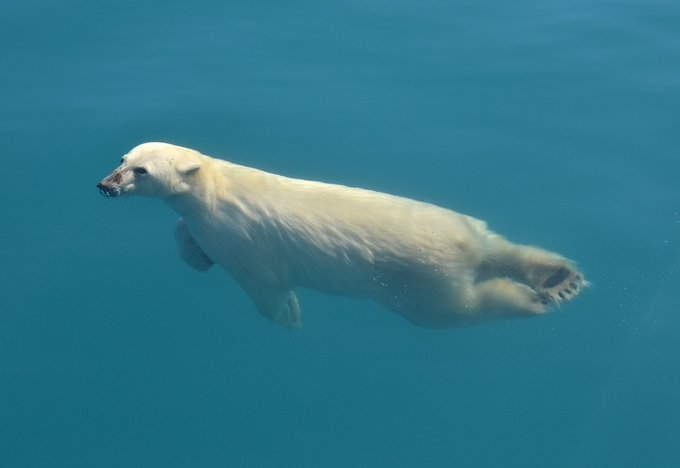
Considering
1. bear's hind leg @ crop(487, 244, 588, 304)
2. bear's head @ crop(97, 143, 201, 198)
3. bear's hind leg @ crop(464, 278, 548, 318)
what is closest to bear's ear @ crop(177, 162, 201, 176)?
bear's head @ crop(97, 143, 201, 198)

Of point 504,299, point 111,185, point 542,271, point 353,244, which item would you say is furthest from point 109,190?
point 542,271

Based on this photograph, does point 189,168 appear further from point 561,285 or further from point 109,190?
point 561,285

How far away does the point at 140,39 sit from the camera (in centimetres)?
1130

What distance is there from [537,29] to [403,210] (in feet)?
18.7

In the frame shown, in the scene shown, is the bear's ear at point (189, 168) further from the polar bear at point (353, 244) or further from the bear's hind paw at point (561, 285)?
the bear's hind paw at point (561, 285)

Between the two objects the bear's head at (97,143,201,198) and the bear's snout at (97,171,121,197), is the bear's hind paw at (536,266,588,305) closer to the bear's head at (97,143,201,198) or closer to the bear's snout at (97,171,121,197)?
the bear's head at (97,143,201,198)

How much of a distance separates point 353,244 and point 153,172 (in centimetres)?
188

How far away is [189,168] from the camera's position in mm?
6828

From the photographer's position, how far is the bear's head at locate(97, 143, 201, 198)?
6629 millimetres

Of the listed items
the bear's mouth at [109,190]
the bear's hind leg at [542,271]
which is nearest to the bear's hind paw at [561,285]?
the bear's hind leg at [542,271]

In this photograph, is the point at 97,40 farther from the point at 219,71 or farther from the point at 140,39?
the point at 219,71

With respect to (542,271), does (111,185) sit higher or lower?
lower

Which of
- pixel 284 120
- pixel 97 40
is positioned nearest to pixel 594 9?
pixel 284 120

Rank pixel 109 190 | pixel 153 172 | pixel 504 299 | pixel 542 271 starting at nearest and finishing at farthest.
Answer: pixel 109 190
pixel 153 172
pixel 504 299
pixel 542 271
